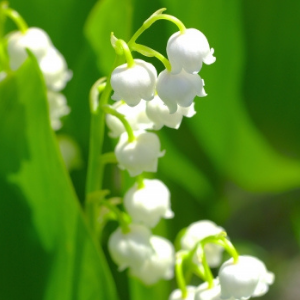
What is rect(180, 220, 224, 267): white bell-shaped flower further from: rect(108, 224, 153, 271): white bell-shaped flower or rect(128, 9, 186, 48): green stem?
rect(128, 9, 186, 48): green stem

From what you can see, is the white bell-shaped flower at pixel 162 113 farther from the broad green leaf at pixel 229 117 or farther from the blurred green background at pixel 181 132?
the broad green leaf at pixel 229 117

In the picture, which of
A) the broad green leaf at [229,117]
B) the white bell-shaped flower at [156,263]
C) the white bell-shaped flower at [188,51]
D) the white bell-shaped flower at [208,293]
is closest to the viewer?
the white bell-shaped flower at [188,51]

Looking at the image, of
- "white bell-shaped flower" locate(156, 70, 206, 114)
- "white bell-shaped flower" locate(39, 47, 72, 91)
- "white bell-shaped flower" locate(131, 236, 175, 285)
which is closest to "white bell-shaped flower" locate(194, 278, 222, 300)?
"white bell-shaped flower" locate(131, 236, 175, 285)

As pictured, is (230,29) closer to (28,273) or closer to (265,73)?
(265,73)

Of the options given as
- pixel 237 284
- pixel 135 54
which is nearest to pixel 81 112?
pixel 135 54

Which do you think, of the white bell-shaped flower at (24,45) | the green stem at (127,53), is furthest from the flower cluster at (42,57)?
the green stem at (127,53)
